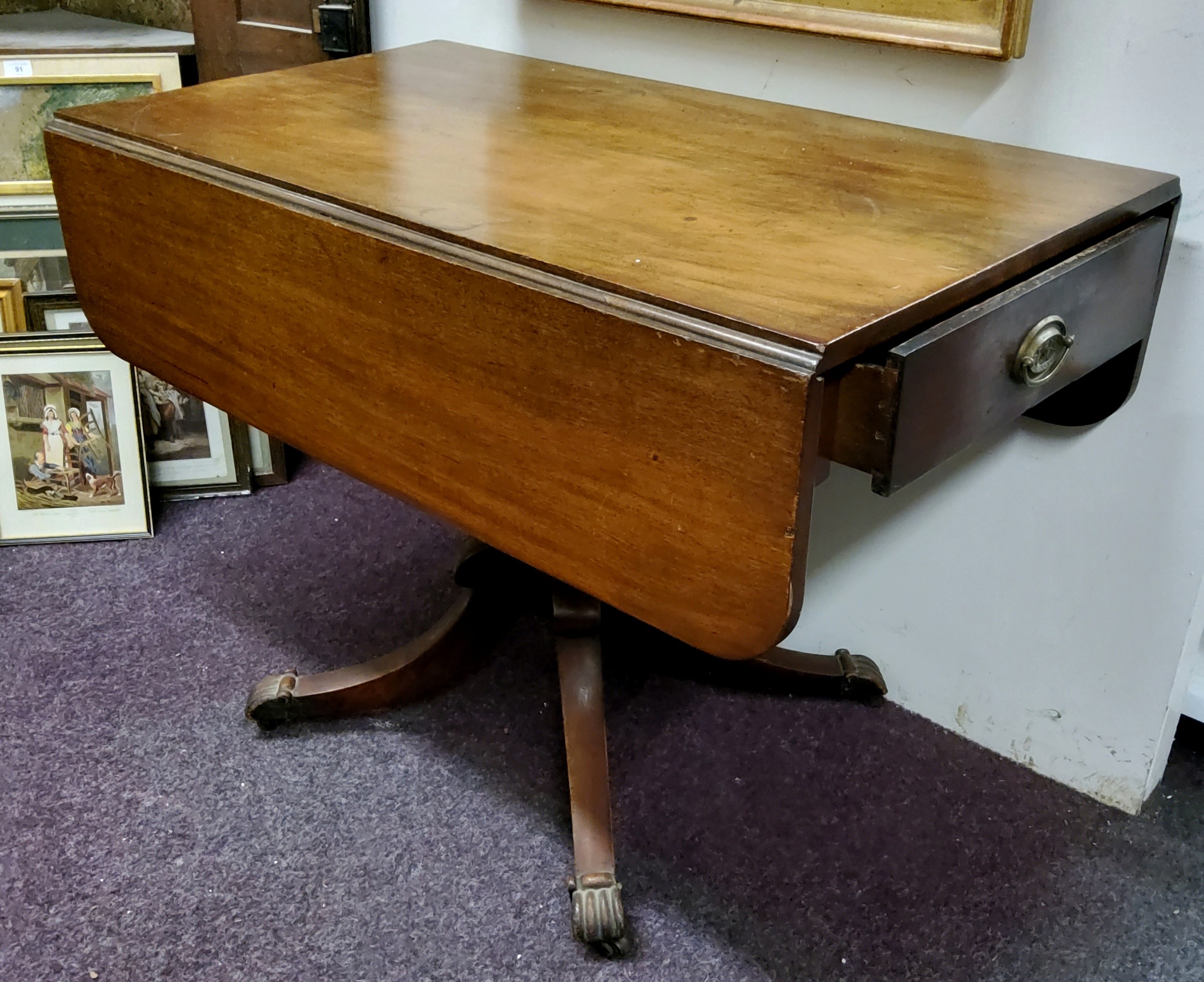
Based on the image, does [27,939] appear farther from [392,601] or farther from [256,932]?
[392,601]

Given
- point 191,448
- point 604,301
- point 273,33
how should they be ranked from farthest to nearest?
point 191,448 → point 273,33 → point 604,301

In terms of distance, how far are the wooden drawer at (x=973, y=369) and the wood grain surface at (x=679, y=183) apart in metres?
0.02

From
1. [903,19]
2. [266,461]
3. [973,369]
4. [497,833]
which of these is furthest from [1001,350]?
[266,461]

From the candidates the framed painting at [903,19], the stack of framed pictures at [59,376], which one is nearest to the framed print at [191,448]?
the stack of framed pictures at [59,376]

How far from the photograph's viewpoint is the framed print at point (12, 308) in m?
1.80

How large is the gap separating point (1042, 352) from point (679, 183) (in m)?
0.33

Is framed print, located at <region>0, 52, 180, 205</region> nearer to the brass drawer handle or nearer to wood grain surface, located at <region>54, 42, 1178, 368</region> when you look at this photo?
wood grain surface, located at <region>54, 42, 1178, 368</region>

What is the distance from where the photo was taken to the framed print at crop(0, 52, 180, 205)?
171 centimetres

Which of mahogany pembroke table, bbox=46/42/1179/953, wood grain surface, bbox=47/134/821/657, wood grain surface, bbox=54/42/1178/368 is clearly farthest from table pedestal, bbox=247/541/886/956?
wood grain surface, bbox=54/42/1178/368

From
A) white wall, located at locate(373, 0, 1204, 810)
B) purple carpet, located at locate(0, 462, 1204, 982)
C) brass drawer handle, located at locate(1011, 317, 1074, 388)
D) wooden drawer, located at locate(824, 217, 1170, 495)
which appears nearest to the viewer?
wooden drawer, located at locate(824, 217, 1170, 495)

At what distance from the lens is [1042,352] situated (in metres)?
0.89

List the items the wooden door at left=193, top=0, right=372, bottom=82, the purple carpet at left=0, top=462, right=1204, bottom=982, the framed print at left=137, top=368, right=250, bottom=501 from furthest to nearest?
1. the framed print at left=137, top=368, right=250, bottom=501
2. the wooden door at left=193, top=0, right=372, bottom=82
3. the purple carpet at left=0, top=462, right=1204, bottom=982

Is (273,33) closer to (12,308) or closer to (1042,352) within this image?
(12,308)

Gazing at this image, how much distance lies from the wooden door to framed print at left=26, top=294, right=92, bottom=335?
41 cm
